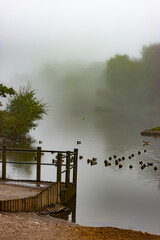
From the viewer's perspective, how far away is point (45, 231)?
12.3m

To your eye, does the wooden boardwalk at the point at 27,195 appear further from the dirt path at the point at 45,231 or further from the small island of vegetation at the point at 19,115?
the small island of vegetation at the point at 19,115

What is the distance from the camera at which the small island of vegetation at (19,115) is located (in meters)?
64.7

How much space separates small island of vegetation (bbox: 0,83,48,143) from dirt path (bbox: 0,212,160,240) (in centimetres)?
5050

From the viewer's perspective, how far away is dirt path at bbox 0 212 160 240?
11.7 m

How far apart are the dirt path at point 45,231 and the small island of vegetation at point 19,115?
50.5m

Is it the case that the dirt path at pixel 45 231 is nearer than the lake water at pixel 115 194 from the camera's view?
Yes

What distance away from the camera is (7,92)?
3984cm

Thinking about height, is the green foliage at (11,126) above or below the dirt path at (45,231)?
above

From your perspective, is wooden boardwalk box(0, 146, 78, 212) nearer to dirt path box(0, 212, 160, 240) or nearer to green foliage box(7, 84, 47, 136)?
dirt path box(0, 212, 160, 240)

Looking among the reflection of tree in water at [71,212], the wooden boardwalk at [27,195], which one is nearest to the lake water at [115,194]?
the reflection of tree in water at [71,212]

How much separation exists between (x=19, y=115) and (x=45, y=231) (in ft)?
184

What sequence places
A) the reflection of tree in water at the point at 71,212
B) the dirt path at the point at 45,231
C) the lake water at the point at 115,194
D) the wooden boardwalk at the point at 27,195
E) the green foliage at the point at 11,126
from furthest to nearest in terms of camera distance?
the green foliage at the point at 11,126 → the lake water at the point at 115,194 → the reflection of tree in water at the point at 71,212 → the wooden boardwalk at the point at 27,195 → the dirt path at the point at 45,231

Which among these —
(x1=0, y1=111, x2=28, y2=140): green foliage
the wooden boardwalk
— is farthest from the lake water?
(x1=0, y1=111, x2=28, y2=140): green foliage

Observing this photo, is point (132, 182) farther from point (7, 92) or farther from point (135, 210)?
point (7, 92)
